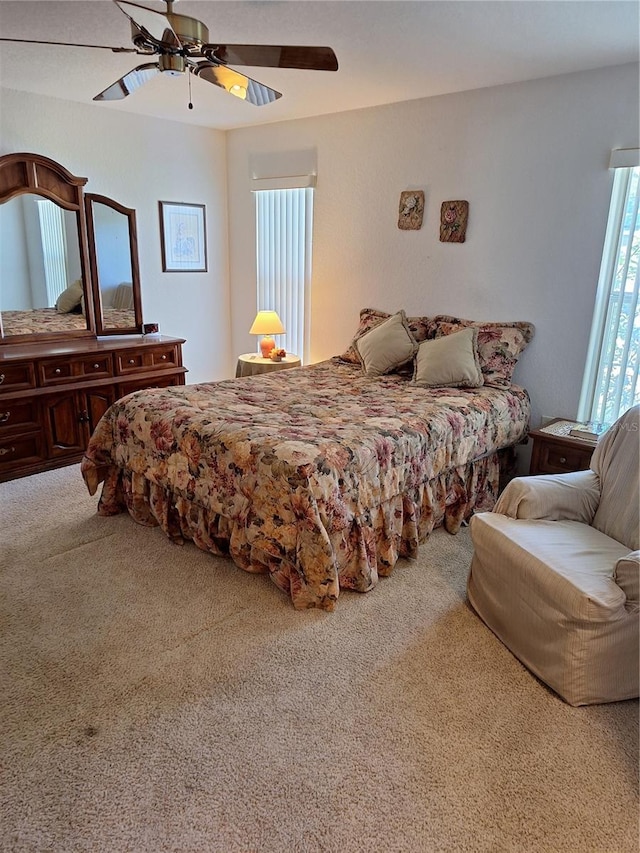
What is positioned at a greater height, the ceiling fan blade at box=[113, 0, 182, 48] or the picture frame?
the ceiling fan blade at box=[113, 0, 182, 48]

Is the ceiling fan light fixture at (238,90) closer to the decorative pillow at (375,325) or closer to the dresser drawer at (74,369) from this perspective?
the decorative pillow at (375,325)

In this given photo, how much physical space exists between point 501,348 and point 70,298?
3173 millimetres

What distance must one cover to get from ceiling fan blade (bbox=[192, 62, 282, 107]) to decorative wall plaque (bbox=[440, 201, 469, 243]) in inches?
66.2

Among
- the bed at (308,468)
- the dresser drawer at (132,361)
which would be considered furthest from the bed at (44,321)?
the bed at (308,468)

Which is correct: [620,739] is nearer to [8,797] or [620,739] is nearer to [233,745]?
[233,745]

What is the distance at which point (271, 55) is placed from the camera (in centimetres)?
210

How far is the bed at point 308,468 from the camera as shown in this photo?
232 centimetres

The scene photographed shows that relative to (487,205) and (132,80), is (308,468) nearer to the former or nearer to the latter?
(132,80)

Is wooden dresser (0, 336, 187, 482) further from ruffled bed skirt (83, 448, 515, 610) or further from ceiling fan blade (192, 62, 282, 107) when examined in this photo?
ceiling fan blade (192, 62, 282, 107)

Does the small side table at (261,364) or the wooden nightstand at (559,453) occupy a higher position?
the small side table at (261,364)

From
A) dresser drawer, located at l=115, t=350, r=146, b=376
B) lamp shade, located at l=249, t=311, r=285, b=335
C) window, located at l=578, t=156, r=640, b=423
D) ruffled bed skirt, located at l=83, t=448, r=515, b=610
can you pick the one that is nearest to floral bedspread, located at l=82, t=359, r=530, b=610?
ruffled bed skirt, located at l=83, t=448, r=515, b=610

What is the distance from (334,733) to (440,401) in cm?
191

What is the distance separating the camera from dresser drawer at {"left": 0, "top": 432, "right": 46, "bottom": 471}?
3.63 meters

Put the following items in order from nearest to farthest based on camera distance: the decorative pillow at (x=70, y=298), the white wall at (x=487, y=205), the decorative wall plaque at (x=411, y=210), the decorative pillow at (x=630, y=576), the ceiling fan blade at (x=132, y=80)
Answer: the decorative pillow at (x=630, y=576) → the ceiling fan blade at (x=132, y=80) → the white wall at (x=487, y=205) → the decorative wall plaque at (x=411, y=210) → the decorative pillow at (x=70, y=298)
